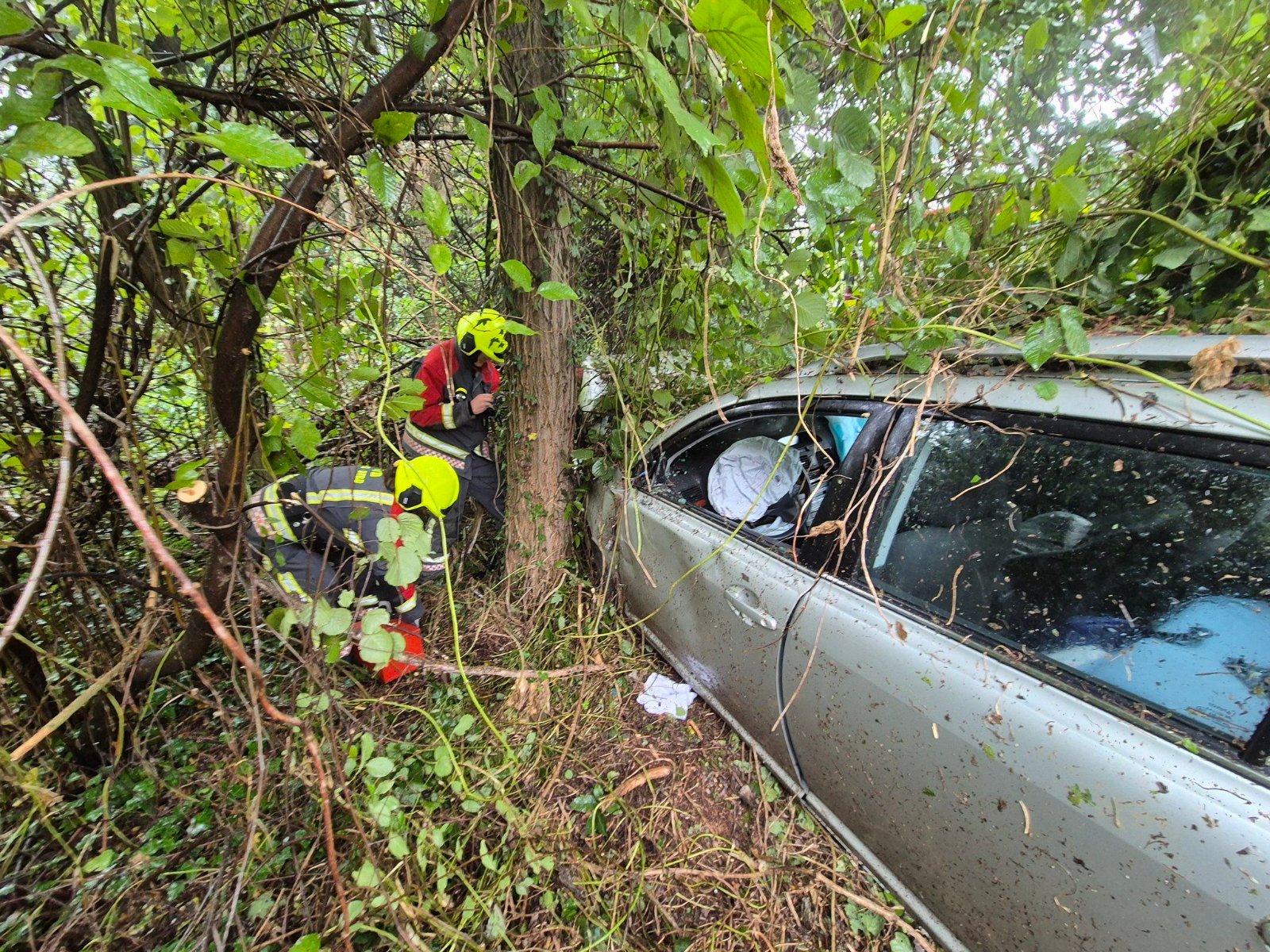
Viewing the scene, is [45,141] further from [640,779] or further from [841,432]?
[640,779]

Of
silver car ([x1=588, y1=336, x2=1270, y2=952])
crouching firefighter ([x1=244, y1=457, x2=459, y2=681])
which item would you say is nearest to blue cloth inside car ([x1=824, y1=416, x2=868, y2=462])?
silver car ([x1=588, y1=336, x2=1270, y2=952])

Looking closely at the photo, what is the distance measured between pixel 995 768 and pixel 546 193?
2397 mm

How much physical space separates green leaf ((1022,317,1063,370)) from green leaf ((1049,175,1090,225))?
45 centimetres

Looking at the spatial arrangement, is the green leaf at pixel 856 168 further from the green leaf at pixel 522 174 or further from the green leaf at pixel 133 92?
the green leaf at pixel 133 92

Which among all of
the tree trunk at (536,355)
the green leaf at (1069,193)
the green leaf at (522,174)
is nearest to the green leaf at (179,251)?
the green leaf at (522,174)

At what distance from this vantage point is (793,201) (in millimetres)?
1307

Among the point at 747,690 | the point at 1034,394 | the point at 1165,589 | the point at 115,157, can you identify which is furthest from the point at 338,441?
the point at 1165,589

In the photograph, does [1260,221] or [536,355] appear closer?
[1260,221]

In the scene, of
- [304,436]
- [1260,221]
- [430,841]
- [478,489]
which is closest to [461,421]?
[478,489]

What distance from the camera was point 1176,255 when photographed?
136 cm

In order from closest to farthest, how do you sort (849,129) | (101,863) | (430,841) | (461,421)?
(849,129)
(101,863)
(430,841)
(461,421)

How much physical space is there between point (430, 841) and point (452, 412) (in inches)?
66.6

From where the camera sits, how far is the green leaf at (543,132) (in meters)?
1.40

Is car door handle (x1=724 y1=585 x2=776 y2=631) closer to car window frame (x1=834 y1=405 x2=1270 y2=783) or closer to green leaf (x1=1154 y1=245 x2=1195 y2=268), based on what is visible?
car window frame (x1=834 y1=405 x2=1270 y2=783)
